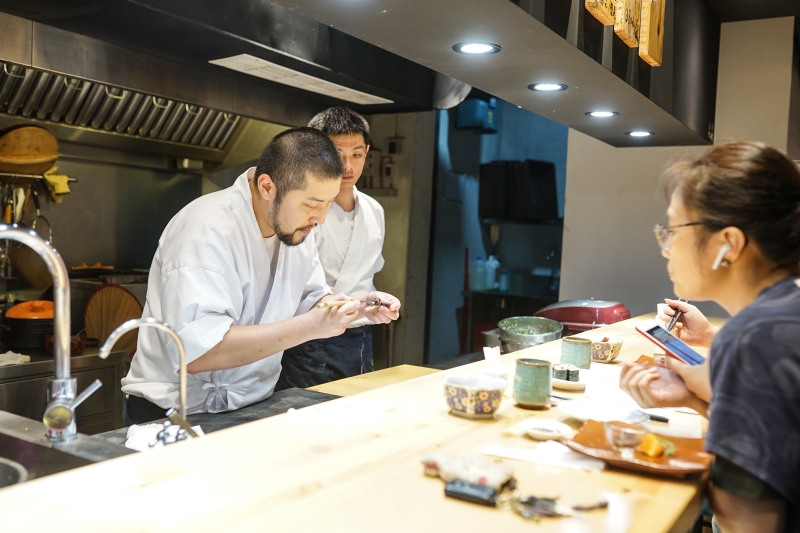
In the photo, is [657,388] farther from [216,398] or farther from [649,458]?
[216,398]

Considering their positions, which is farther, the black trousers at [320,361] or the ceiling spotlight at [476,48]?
the black trousers at [320,361]

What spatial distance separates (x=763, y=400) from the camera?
1125 mm

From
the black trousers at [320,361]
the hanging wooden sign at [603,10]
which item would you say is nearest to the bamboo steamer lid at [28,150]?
the black trousers at [320,361]

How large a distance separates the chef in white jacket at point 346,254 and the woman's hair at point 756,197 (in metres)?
2.10

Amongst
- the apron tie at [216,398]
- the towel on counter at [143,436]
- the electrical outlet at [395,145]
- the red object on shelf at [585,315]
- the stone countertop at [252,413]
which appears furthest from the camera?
the electrical outlet at [395,145]

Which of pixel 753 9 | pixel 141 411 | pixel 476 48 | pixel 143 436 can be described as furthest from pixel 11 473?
pixel 753 9

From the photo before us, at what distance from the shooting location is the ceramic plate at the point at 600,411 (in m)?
1.62

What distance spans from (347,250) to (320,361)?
2.27ft

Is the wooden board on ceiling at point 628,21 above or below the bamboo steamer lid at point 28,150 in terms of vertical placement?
above

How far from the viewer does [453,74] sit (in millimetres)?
2459

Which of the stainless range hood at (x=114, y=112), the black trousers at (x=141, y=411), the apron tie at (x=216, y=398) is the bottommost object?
→ the black trousers at (x=141, y=411)

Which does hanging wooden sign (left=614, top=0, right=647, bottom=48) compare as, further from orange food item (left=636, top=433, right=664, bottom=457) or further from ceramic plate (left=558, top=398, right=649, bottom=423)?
orange food item (left=636, top=433, right=664, bottom=457)

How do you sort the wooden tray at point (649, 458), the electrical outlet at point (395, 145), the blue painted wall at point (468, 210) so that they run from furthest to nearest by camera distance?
the blue painted wall at point (468, 210) < the electrical outlet at point (395, 145) < the wooden tray at point (649, 458)

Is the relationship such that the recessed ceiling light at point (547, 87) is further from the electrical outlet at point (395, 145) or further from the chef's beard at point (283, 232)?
the electrical outlet at point (395, 145)
